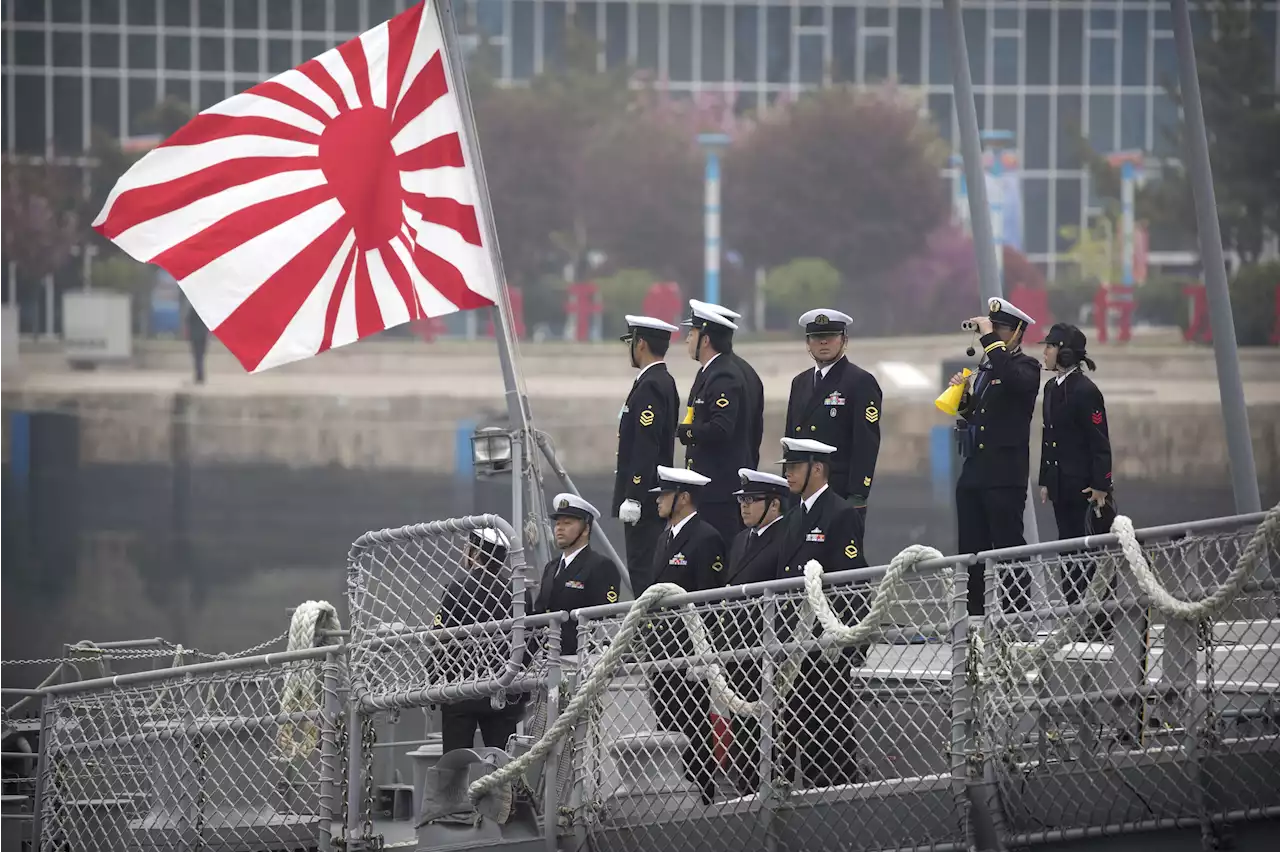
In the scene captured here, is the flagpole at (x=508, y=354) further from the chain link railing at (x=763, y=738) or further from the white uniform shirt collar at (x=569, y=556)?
the chain link railing at (x=763, y=738)

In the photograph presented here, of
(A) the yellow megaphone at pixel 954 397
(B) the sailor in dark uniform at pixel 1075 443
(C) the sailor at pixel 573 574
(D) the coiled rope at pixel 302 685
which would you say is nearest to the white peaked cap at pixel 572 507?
(C) the sailor at pixel 573 574

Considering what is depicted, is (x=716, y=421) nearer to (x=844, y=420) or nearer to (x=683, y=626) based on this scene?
(x=844, y=420)

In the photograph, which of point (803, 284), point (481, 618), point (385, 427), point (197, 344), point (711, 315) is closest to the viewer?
point (481, 618)

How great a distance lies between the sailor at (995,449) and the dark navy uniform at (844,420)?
390 mm

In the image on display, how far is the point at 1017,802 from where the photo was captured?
5691mm

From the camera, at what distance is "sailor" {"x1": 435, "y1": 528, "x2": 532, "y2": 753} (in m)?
6.54

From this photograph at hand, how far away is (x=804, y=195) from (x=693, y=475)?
4525 centimetres

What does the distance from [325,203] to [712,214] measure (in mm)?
44052

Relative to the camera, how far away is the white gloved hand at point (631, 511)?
328 inches

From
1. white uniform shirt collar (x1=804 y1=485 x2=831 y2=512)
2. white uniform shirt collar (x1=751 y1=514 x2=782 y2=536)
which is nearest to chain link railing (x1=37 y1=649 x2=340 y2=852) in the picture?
white uniform shirt collar (x1=751 y1=514 x2=782 y2=536)

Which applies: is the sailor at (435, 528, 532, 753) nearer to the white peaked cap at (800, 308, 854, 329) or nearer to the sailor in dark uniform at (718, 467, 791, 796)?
the sailor in dark uniform at (718, 467, 791, 796)

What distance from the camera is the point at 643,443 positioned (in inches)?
331

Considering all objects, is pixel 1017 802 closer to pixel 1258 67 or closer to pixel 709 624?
pixel 709 624

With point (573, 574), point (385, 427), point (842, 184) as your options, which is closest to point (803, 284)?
point (842, 184)
